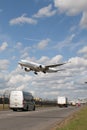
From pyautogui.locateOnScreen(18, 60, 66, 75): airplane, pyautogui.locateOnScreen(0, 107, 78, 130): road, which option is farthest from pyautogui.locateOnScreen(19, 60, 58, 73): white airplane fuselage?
pyautogui.locateOnScreen(0, 107, 78, 130): road

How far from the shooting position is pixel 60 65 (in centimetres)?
6894

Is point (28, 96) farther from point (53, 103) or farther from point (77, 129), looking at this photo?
point (53, 103)

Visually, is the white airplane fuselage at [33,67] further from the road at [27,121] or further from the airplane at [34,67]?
the road at [27,121]

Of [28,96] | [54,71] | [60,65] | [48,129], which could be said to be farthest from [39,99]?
[48,129]

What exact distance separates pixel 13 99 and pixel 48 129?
29237mm

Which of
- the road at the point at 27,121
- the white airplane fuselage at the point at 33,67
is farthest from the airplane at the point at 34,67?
the road at the point at 27,121

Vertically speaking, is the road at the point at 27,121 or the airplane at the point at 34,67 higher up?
the airplane at the point at 34,67

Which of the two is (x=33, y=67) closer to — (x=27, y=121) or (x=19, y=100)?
(x=19, y=100)

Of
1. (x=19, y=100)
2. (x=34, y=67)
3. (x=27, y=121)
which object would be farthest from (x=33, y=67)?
(x=27, y=121)

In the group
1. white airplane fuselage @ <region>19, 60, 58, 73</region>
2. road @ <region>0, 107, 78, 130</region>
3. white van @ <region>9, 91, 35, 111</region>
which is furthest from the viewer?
white airplane fuselage @ <region>19, 60, 58, 73</region>

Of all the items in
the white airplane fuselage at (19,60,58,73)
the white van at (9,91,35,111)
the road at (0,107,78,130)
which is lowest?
the road at (0,107,78,130)

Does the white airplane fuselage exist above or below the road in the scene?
above

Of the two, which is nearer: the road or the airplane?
the road

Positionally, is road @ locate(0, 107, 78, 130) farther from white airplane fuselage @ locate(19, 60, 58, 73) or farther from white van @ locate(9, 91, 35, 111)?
white airplane fuselage @ locate(19, 60, 58, 73)
